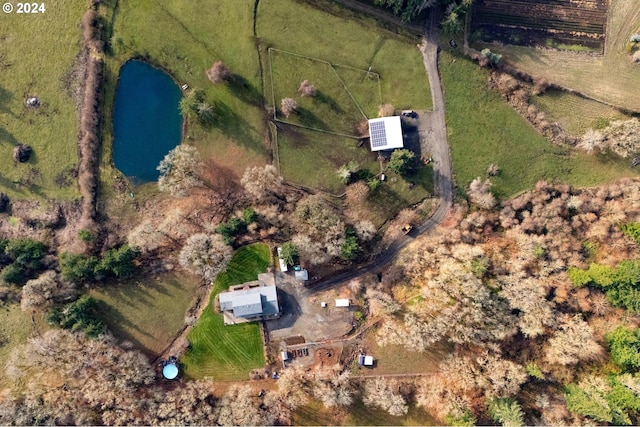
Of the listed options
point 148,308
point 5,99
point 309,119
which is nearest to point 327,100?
point 309,119

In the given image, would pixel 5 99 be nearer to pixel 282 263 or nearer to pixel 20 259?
pixel 20 259

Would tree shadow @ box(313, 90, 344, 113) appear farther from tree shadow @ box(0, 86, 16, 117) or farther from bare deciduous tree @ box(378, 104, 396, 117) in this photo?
tree shadow @ box(0, 86, 16, 117)

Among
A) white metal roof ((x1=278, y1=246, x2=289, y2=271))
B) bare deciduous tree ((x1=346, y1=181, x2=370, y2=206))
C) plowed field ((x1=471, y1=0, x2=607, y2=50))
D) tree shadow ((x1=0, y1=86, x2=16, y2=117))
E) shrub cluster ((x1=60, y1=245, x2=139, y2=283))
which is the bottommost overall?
white metal roof ((x1=278, y1=246, x2=289, y2=271))

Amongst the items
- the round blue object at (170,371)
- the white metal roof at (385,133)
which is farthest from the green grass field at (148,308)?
the white metal roof at (385,133)

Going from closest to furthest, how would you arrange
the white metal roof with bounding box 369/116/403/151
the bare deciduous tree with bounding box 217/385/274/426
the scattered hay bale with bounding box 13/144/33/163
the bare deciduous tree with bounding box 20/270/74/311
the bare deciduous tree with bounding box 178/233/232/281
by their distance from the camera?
the bare deciduous tree with bounding box 20/270/74/311 → the bare deciduous tree with bounding box 217/385/274/426 → the bare deciduous tree with bounding box 178/233/232/281 → the white metal roof with bounding box 369/116/403/151 → the scattered hay bale with bounding box 13/144/33/163

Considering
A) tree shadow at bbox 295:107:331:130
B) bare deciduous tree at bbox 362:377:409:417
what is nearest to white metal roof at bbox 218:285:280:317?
bare deciduous tree at bbox 362:377:409:417

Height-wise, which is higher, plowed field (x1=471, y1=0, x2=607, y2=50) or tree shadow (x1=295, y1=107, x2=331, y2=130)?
plowed field (x1=471, y1=0, x2=607, y2=50)

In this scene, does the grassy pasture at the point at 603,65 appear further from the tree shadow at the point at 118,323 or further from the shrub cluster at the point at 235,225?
the tree shadow at the point at 118,323
